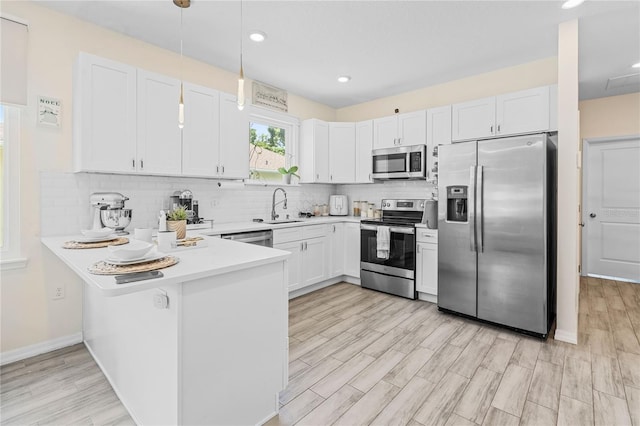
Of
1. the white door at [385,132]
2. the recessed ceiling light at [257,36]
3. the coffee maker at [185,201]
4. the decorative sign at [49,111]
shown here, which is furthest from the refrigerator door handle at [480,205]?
the decorative sign at [49,111]

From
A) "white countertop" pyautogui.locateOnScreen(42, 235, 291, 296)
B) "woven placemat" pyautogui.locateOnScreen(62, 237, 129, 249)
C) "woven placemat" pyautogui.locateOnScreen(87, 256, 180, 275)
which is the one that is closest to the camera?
"white countertop" pyautogui.locateOnScreen(42, 235, 291, 296)

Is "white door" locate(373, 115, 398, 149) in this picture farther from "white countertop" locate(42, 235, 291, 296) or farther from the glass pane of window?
"white countertop" locate(42, 235, 291, 296)

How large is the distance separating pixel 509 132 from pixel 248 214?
124 inches

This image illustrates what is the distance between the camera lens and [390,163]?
4312 mm

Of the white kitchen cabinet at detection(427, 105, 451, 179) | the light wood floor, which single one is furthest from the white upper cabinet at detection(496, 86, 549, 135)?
the light wood floor

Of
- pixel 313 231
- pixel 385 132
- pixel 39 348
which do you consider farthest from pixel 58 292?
→ pixel 385 132

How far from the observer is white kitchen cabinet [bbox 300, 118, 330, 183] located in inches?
180

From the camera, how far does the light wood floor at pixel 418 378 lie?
181 cm

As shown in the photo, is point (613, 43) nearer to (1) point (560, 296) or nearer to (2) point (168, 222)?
(1) point (560, 296)

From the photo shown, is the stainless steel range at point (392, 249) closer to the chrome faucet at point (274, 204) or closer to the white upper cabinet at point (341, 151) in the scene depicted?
the white upper cabinet at point (341, 151)

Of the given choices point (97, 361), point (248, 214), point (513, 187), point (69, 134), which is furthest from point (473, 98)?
point (97, 361)

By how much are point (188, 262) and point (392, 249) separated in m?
2.80

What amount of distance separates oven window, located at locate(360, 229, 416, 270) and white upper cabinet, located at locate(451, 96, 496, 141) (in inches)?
53.4

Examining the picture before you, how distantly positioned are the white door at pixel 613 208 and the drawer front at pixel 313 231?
415cm
